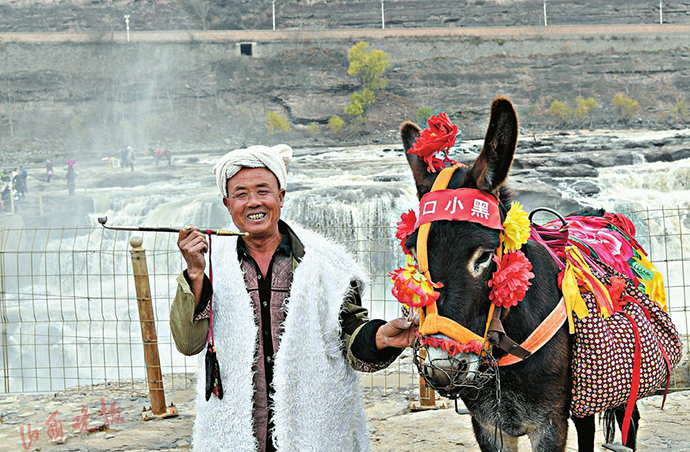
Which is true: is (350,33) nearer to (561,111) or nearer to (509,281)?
(561,111)

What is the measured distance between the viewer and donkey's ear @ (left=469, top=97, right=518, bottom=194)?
2115 millimetres

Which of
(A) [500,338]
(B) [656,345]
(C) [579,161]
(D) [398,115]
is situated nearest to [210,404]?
(A) [500,338]

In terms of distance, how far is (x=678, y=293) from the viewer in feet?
47.4

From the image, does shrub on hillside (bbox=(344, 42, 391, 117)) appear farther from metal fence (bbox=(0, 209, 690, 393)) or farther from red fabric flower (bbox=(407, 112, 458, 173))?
red fabric flower (bbox=(407, 112, 458, 173))

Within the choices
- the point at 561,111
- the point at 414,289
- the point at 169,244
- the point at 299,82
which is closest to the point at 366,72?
the point at 299,82

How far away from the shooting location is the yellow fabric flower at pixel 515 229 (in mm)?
2215

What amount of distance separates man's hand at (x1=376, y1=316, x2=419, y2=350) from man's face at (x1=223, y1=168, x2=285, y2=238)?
561 mm

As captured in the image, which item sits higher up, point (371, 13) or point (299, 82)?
point (371, 13)

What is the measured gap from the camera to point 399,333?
86.0 inches

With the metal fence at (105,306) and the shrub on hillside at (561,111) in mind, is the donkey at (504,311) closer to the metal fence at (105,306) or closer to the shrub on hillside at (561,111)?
the metal fence at (105,306)

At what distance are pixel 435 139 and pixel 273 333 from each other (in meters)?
0.89

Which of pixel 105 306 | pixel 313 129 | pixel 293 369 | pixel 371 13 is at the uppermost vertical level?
pixel 371 13

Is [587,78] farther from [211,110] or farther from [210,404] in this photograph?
[210,404]

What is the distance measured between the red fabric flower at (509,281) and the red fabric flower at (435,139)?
0.42 metres
